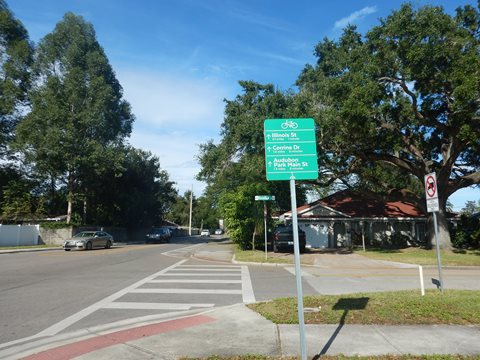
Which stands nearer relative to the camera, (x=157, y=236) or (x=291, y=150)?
(x=291, y=150)

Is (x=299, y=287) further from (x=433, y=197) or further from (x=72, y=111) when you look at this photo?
(x=72, y=111)

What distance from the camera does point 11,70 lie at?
40.2 meters

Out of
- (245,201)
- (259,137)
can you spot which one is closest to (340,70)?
(259,137)

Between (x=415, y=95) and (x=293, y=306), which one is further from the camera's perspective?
(x=415, y=95)

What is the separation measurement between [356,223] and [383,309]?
97.6 feet

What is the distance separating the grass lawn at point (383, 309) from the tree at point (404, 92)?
14.2m

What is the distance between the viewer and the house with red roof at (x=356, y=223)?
114ft

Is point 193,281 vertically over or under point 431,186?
under

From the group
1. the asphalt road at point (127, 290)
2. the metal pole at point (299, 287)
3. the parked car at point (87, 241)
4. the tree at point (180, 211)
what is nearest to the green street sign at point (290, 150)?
the metal pole at point (299, 287)

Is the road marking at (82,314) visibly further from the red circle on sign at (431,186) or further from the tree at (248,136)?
the tree at (248,136)

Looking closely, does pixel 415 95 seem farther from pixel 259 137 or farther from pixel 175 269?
pixel 175 269

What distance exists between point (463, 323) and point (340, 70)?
20.5m

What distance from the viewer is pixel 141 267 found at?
56.6 feet

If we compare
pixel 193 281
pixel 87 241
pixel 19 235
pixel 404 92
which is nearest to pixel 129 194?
pixel 19 235
